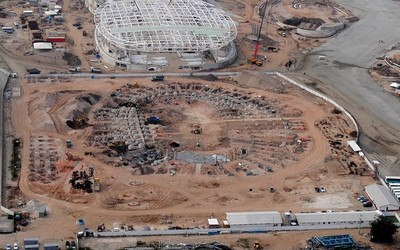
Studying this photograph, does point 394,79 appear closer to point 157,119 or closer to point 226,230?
point 157,119

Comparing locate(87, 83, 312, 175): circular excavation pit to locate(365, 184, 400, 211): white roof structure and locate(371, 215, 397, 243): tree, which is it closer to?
locate(365, 184, 400, 211): white roof structure

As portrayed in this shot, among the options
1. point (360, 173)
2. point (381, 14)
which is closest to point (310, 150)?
point (360, 173)

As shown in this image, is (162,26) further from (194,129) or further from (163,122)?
(194,129)

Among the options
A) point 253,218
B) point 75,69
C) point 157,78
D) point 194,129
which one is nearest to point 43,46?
point 75,69

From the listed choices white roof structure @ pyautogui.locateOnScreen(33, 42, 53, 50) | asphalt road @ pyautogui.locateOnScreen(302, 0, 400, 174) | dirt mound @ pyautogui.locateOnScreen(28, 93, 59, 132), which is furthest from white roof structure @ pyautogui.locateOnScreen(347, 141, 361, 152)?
white roof structure @ pyautogui.locateOnScreen(33, 42, 53, 50)

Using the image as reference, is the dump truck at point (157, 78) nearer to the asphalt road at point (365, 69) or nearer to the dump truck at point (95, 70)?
the dump truck at point (95, 70)

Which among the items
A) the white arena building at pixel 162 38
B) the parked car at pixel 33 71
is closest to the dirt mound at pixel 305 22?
the white arena building at pixel 162 38
